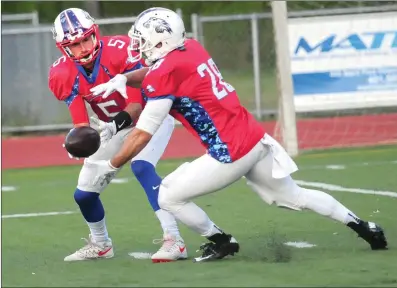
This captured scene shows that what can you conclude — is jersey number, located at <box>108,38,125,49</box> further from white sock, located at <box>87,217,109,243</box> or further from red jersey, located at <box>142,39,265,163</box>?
white sock, located at <box>87,217,109,243</box>

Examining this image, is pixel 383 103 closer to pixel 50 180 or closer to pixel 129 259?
pixel 50 180

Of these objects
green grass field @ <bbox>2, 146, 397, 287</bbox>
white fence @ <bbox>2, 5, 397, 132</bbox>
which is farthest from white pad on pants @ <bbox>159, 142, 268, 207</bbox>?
white fence @ <bbox>2, 5, 397, 132</bbox>

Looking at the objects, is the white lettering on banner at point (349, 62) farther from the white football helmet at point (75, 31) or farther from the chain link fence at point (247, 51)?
the white football helmet at point (75, 31)

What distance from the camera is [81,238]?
8352mm

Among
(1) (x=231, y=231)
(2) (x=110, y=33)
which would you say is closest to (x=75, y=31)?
(1) (x=231, y=231)

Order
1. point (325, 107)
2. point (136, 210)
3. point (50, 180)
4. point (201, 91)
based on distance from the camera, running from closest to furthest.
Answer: point (201, 91) → point (136, 210) → point (50, 180) → point (325, 107)

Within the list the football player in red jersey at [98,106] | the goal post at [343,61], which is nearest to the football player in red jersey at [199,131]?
the football player in red jersey at [98,106]

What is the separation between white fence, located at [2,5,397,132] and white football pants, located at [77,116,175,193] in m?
9.96

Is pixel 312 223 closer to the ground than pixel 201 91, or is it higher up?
closer to the ground

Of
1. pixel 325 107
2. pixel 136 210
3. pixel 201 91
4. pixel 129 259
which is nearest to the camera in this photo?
pixel 201 91

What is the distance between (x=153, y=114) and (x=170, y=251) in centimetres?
95

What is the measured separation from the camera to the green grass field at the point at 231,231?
6215 millimetres

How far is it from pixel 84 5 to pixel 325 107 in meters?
9.23

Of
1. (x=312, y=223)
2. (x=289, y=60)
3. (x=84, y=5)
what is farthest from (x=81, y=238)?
(x=84, y=5)
